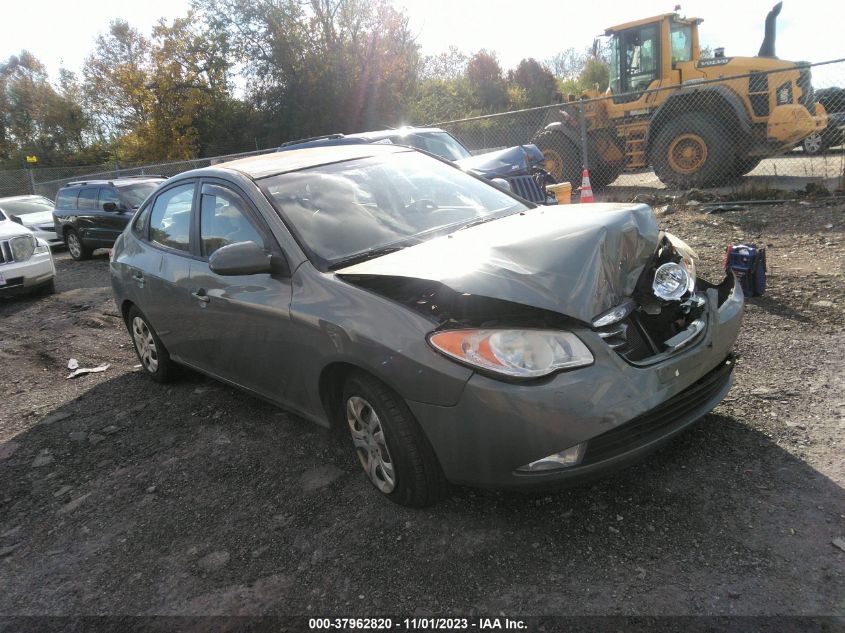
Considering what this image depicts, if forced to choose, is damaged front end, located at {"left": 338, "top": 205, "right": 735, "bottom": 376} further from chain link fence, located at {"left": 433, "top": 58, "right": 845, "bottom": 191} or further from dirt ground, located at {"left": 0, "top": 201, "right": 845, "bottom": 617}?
chain link fence, located at {"left": 433, "top": 58, "right": 845, "bottom": 191}

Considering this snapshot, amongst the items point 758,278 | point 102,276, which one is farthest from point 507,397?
point 102,276

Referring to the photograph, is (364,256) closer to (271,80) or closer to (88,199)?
(88,199)

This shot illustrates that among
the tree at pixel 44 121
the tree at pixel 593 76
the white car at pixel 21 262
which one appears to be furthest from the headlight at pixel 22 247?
the tree at pixel 44 121

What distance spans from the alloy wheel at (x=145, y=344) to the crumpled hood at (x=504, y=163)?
5265mm

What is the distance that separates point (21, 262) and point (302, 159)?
21.9ft

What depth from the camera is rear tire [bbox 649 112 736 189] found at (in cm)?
1117

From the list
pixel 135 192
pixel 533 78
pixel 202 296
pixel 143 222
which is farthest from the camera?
pixel 533 78

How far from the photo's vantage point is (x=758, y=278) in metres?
5.07

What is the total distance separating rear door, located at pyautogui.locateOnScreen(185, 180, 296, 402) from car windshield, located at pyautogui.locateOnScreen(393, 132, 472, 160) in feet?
21.3

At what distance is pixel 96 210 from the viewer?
12273 mm

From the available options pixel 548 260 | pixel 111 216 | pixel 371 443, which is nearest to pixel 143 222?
pixel 371 443

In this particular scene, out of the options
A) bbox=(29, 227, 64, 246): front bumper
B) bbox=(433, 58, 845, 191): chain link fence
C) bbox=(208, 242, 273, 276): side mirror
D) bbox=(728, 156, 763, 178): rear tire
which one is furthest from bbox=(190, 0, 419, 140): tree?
bbox=(208, 242, 273, 276): side mirror

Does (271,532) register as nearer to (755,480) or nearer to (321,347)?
(321,347)

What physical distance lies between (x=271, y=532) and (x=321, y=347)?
0.89 metres
